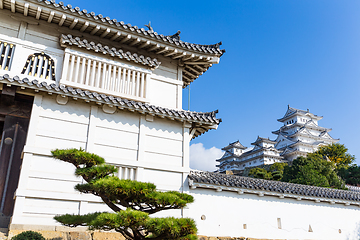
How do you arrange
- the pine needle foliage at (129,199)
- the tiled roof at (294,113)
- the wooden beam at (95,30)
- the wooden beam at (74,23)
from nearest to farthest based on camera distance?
1. the pine needle foliage at (129,199)
2. the wooden beam at (74,23)
3. the wooden beam at (95,30)
4. the tiled roof at (294,113)

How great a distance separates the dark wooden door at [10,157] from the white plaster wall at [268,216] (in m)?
5.74

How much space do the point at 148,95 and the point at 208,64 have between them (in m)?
3.23

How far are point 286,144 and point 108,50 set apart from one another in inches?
2452

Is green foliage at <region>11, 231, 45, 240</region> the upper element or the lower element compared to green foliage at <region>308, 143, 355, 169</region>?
lower

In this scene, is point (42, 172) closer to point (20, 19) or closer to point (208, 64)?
point (20, 19)

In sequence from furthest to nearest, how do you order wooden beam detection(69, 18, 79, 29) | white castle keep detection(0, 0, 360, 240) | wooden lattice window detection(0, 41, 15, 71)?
1. wooden beam detection(69, 18, 79, 29)
2. wooden lattice window detection(0, 41, 15, 71)
3. white castle keep detection(0, 0, 360, 240)

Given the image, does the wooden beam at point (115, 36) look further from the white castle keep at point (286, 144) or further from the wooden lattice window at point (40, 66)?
the white castle keep at point (286, 144)

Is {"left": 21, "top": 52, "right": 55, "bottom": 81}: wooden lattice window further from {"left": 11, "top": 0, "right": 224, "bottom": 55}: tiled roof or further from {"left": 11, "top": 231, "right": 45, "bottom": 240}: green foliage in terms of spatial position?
{"left": 11, "top": 231, "right": 45, "bottom": 240}: green foliage

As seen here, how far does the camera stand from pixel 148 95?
1135 cm

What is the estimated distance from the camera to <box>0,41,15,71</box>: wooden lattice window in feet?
30.8

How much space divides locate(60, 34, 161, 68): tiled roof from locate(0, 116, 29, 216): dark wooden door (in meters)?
3.06

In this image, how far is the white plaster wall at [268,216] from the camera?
10.9 metres

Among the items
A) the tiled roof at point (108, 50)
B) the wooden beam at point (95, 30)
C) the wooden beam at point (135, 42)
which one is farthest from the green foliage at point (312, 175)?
the wooden beam at point (95, 30)

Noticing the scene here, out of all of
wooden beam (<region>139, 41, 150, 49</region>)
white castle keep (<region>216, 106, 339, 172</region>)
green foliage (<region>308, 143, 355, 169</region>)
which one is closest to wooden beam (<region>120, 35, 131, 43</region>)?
wooden beam (<region>139, 41, 150, 49</region>)
